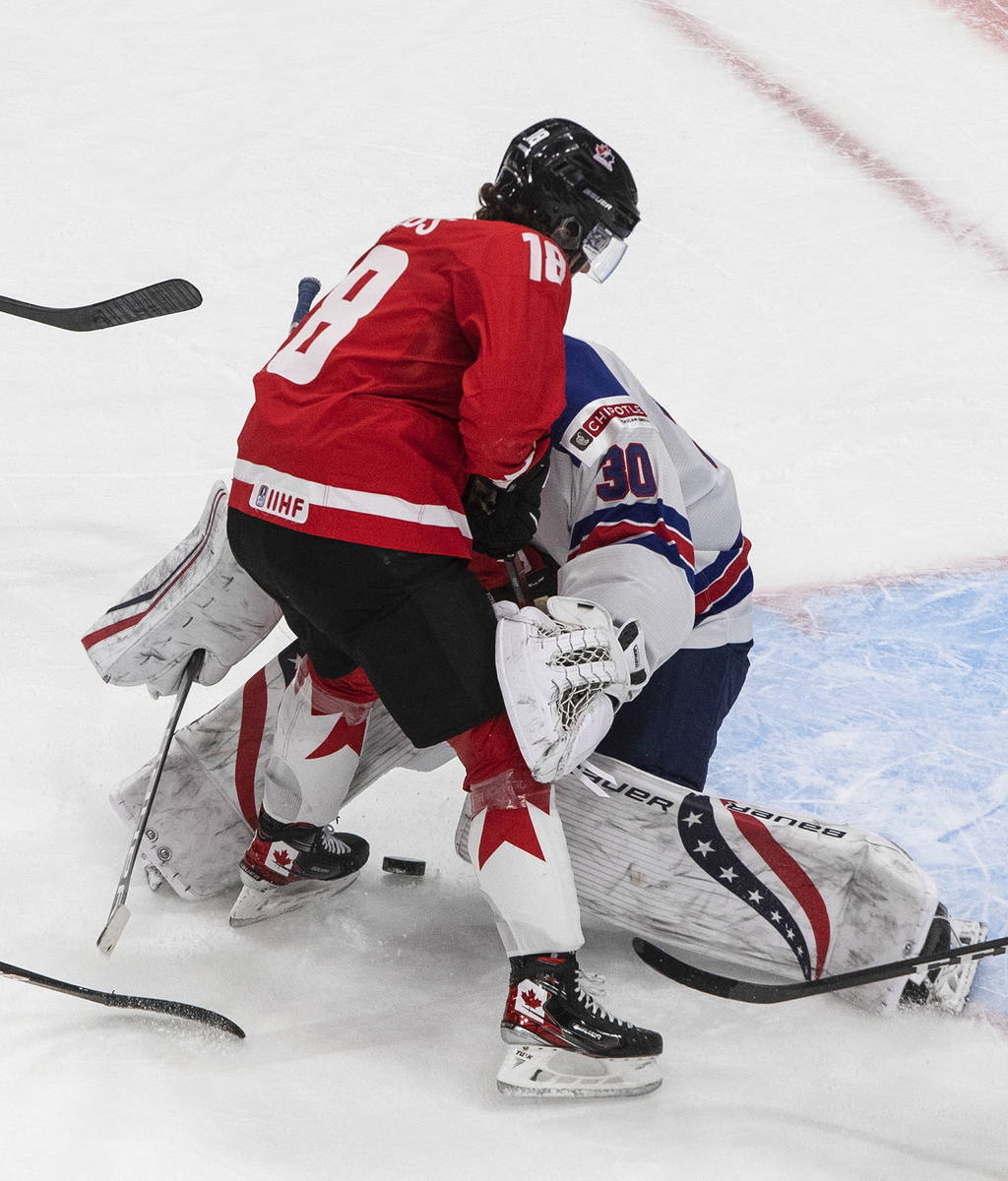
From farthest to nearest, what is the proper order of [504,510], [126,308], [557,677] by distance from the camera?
1. [126,308]
2. [504,510]
3. [557,677]

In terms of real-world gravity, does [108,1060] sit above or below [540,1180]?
below

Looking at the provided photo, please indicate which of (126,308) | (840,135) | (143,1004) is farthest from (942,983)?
(840,135)

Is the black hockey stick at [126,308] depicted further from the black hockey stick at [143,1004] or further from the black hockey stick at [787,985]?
the black hockey stick at [787,985]

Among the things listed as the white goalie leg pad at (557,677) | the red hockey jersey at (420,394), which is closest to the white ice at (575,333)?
the white goalie leg pad at (557,677)

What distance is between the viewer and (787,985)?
6.35ft

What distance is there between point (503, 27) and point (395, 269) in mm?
3882

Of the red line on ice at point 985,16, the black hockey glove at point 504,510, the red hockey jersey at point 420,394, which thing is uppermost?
the red line on ice at point 985,16

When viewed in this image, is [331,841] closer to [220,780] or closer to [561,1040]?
[220,780]

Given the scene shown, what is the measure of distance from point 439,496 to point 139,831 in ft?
2.30

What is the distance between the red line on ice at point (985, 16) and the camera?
5.37m

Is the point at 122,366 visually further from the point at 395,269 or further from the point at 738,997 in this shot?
the point at 738,997

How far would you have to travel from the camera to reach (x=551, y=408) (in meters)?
1.76

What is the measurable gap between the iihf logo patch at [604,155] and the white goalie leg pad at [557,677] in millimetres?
631

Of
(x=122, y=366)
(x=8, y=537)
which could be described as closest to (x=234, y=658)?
(x=8, y=537)
